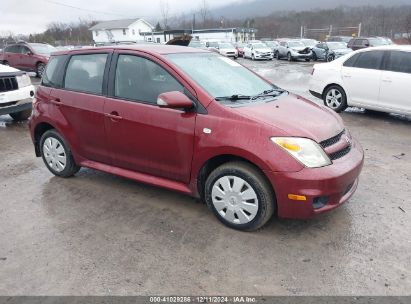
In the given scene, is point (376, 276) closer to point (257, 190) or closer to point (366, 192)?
point (257, 190)

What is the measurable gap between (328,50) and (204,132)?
2429cm

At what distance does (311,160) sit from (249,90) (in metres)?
1.23

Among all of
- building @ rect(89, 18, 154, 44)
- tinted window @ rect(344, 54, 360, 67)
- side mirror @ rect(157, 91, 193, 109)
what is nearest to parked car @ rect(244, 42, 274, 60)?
tinted window @ rect(344, 54, 360, 67)

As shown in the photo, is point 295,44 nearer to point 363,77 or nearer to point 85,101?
point 363,77

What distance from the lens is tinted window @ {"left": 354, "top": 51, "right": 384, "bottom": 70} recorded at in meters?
7.84

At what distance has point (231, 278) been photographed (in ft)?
9.89

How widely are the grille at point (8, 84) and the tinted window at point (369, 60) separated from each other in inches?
289

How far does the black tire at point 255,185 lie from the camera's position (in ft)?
11.3

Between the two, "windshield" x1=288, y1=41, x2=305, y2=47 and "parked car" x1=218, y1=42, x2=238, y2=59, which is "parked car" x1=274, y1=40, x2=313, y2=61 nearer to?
"windshield" x1=288, y1=41, x2=305, y2=47

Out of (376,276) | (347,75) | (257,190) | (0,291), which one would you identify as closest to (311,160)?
(257,190)

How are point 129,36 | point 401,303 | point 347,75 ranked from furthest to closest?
point 129,36 < point 347,75 < point 401,303

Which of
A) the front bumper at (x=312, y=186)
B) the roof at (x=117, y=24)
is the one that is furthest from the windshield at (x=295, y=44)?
the roof at (x=117, y=24)

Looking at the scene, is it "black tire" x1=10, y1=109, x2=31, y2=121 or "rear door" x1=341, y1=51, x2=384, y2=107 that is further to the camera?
"black tire" x1=10, y1=109, x2=31, y2=121

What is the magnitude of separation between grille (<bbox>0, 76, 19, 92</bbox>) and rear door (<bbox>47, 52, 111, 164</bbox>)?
13.0 feet
